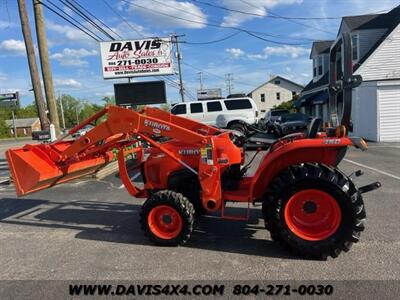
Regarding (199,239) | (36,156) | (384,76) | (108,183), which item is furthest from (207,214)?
(384,76)

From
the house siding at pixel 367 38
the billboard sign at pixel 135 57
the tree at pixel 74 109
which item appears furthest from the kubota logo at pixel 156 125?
the tree at pixel 74 109

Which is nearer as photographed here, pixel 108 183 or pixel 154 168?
pixel 154 168

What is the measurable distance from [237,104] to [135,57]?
211 inches

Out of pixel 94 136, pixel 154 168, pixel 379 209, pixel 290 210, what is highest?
pixel 94 136

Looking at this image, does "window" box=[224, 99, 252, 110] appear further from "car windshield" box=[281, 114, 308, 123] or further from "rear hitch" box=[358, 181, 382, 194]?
"rear hitch" box=[358, 181, 382, 194]

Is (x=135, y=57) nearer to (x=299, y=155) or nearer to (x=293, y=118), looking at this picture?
(x=293, y=118)

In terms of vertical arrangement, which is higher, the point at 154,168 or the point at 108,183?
the point at 154,168

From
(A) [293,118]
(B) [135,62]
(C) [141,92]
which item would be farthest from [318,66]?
(C) [141,92]

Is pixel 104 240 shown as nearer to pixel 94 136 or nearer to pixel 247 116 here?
pixel 94 136

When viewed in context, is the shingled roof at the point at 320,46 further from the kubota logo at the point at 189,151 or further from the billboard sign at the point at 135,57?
the kubota logo at the point at 189,151

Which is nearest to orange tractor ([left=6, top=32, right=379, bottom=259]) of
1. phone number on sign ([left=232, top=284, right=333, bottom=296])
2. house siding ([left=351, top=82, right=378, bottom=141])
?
phone number on sign ([left=232, top=284, right=333, bottom=296])

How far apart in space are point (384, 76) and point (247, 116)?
731cm

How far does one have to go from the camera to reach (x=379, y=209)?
20.3ft

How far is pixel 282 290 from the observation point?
3656mm
